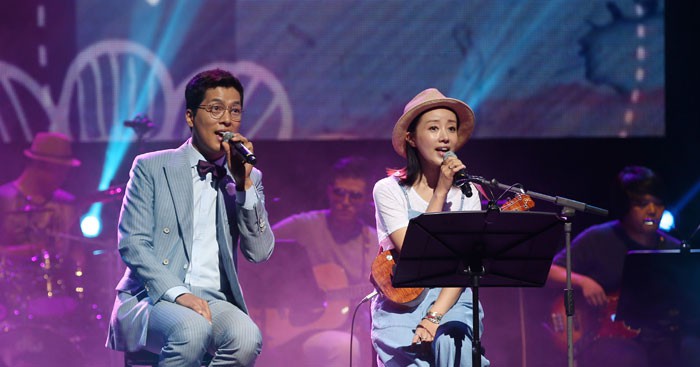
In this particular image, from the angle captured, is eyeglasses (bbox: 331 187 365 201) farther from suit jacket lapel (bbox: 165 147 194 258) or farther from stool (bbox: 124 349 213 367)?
stool (bbox: 124 349 213 367)

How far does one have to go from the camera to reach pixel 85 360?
6.87 m

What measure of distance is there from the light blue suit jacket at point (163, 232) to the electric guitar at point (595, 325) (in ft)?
10.6

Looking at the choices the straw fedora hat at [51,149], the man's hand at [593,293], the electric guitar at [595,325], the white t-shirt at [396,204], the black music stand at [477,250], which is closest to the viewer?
the black music stand at [477,250]

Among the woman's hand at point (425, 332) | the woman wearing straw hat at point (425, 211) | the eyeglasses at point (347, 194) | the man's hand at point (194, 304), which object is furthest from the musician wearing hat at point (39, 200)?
the woman's hand at point (425, 332)

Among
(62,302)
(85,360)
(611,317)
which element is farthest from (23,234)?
(611,317)

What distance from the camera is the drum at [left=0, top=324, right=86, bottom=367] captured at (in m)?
6.73

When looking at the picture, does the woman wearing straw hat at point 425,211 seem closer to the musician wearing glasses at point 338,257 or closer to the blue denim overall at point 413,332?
the blue denim overall at point 413,332

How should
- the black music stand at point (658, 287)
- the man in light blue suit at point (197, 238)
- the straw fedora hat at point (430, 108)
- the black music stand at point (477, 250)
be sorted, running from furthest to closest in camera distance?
1. the black music stand at point (658, 287)
2. the straw fedora hat at point (430, 108)
3. the man in light blue suit at point (197, 238)
4. the black music stand at point (477, 250)

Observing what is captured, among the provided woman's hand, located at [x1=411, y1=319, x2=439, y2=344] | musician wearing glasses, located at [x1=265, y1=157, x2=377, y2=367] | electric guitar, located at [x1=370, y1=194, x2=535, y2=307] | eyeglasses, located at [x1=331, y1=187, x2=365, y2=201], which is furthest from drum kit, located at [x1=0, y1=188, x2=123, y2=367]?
woman's hand, located at [x1=411, y1=319, x2=439, y2=344]

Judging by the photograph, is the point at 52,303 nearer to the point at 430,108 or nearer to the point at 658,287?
the point at 430,108

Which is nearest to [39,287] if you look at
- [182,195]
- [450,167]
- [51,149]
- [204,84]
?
[51,149]

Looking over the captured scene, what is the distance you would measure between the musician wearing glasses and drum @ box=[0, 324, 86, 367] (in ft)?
5.03

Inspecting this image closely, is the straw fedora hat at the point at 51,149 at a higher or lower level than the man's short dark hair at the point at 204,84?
lower

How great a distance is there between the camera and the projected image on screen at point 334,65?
7254 millimetres
